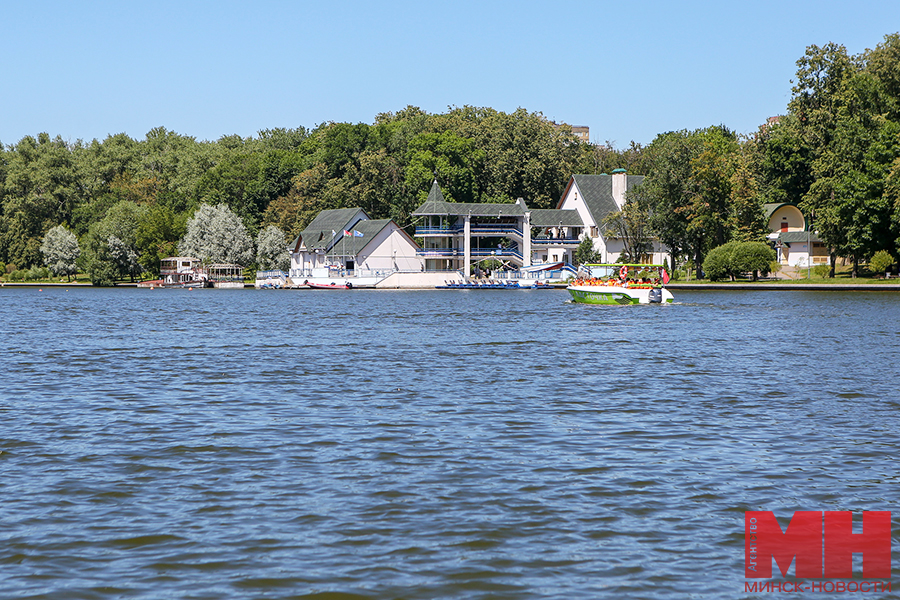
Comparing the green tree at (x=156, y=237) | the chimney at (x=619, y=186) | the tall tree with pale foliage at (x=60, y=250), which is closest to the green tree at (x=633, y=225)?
the chimney at (x=619, y=186)

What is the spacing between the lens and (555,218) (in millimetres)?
111250

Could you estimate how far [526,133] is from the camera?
117062 mm

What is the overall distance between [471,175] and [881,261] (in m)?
52.8

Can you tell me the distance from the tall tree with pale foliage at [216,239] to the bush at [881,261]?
77.1m

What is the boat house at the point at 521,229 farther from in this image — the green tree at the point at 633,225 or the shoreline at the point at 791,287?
the shoreline at the point at 791,287

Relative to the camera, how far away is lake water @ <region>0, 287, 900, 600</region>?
9375 millimetres

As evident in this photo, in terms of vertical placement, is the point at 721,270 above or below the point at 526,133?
below

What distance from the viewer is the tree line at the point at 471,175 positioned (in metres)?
85.8

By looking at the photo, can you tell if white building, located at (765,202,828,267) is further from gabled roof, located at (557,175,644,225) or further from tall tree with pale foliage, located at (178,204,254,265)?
tall tree with pale foliage, located at (178,204,254,265)

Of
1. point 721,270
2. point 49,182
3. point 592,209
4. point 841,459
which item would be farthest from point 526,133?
point 841,459

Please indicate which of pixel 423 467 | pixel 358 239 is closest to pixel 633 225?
pixel 358 239

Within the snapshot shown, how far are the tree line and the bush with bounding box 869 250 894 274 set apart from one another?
1.15 meters

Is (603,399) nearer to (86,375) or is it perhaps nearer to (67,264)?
(86,375)

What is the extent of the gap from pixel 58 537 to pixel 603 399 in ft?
42.8
